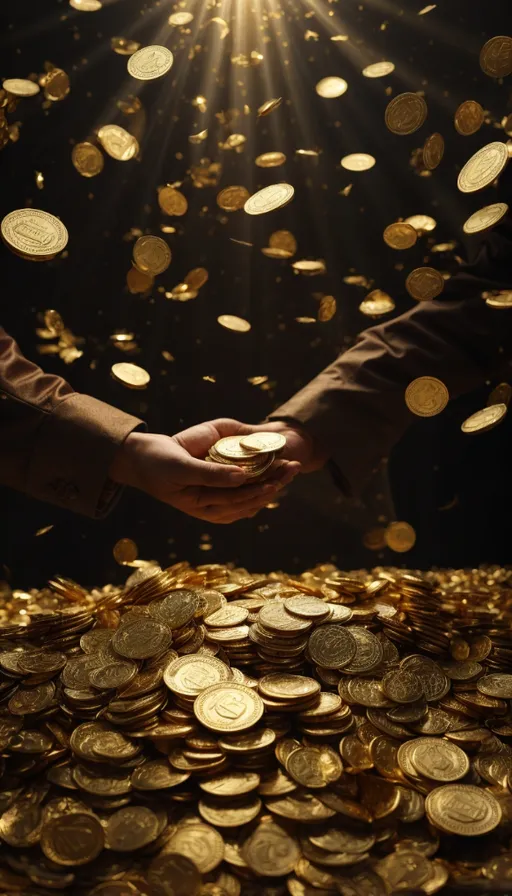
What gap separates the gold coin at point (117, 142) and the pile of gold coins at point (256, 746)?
54.5 inches

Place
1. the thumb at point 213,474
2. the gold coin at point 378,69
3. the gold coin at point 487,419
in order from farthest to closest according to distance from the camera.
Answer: the gold coin at point 378,69 → the gold coin at point 487,419 → the thumb at point 213,474

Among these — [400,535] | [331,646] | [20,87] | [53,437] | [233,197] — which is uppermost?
[20,87]

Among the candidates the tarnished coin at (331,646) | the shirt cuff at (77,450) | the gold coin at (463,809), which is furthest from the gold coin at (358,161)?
the gold coin at (463,809)

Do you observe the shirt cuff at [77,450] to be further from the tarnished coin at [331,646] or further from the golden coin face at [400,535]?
the golden coin face at [400,535]

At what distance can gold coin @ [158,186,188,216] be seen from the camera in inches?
93.9

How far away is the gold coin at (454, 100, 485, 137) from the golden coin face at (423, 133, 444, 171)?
7 cm

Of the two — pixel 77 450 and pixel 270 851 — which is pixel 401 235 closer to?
pixel 77 450

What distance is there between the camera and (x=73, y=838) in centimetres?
104

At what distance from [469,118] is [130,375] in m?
1.31

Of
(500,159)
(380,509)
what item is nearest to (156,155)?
(500,159)

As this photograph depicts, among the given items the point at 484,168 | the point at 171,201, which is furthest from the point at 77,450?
the point at 484,168

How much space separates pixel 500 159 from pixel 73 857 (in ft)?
5.97

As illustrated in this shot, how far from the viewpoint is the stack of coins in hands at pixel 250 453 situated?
1.75 metres

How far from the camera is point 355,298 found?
2566mm
